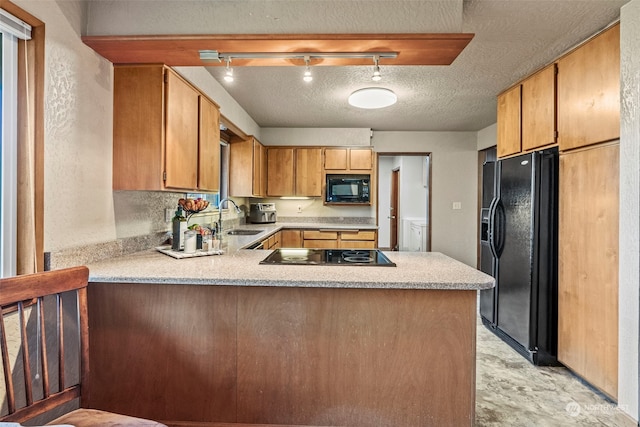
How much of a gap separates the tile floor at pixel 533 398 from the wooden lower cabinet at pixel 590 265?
4.8 inches

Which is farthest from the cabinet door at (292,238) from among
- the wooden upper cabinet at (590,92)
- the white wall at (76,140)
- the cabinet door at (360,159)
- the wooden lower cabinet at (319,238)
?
the wooden upper cabinet at (590,92)

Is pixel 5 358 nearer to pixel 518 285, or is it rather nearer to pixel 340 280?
pixel 340 280

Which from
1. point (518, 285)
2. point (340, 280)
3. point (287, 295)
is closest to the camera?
point (340, 280)

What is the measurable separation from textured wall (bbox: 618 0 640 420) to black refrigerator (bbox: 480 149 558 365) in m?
0.59

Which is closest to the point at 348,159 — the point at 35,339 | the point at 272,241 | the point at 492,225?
the point at 272,241

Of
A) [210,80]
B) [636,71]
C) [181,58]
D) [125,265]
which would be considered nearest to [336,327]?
[125,265]

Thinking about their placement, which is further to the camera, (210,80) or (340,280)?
(210,80)

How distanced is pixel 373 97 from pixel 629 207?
6.41ft

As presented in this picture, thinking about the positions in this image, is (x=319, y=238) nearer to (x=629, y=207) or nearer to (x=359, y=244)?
(x=359, y=244)

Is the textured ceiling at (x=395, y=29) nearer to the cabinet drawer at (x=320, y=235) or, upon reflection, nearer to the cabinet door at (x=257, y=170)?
the cabinet door at (x=257, y=170)

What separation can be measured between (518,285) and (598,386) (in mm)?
787

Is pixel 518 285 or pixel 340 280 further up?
pixel 340 280

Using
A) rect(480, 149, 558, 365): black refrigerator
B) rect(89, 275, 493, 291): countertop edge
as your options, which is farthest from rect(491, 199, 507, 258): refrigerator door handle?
rect(89, 275, 493, 291): countertop edge

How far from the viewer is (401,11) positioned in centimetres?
168
